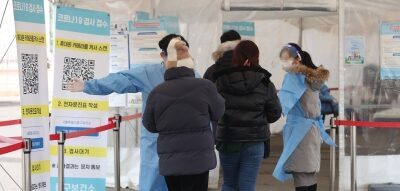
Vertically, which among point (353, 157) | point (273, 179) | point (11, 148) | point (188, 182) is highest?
point (11, 148)

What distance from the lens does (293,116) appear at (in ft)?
16.5

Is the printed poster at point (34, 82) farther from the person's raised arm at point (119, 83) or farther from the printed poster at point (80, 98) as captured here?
the printed poster at point (80, 98)

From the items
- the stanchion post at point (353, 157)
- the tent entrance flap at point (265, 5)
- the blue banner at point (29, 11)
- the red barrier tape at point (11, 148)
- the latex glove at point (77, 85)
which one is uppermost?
the tent entrance flap at point (265, 5)

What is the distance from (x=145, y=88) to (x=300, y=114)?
4.87ft

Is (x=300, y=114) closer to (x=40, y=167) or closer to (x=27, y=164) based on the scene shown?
(x=40, y=167)

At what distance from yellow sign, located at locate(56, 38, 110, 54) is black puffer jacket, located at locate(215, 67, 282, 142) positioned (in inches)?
55.5

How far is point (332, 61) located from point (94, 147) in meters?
7.06

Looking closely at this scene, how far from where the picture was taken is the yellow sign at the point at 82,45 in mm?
4945

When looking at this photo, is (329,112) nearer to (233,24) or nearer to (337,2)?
(337,2)

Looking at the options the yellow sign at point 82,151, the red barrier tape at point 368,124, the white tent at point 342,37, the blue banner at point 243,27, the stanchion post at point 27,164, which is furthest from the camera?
the blue banner at point 243,27

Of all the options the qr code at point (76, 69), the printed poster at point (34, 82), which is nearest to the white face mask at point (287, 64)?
the qr code at point (76, 69)

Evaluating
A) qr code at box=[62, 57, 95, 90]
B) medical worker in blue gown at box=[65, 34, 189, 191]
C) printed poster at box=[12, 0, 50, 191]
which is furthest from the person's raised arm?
qr code at box=[62, 57, 95, 90]

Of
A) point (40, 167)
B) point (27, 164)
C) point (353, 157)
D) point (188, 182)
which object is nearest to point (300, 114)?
point (353, 157)

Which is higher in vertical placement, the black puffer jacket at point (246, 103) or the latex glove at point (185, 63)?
the latex glove at point (185, 63)
